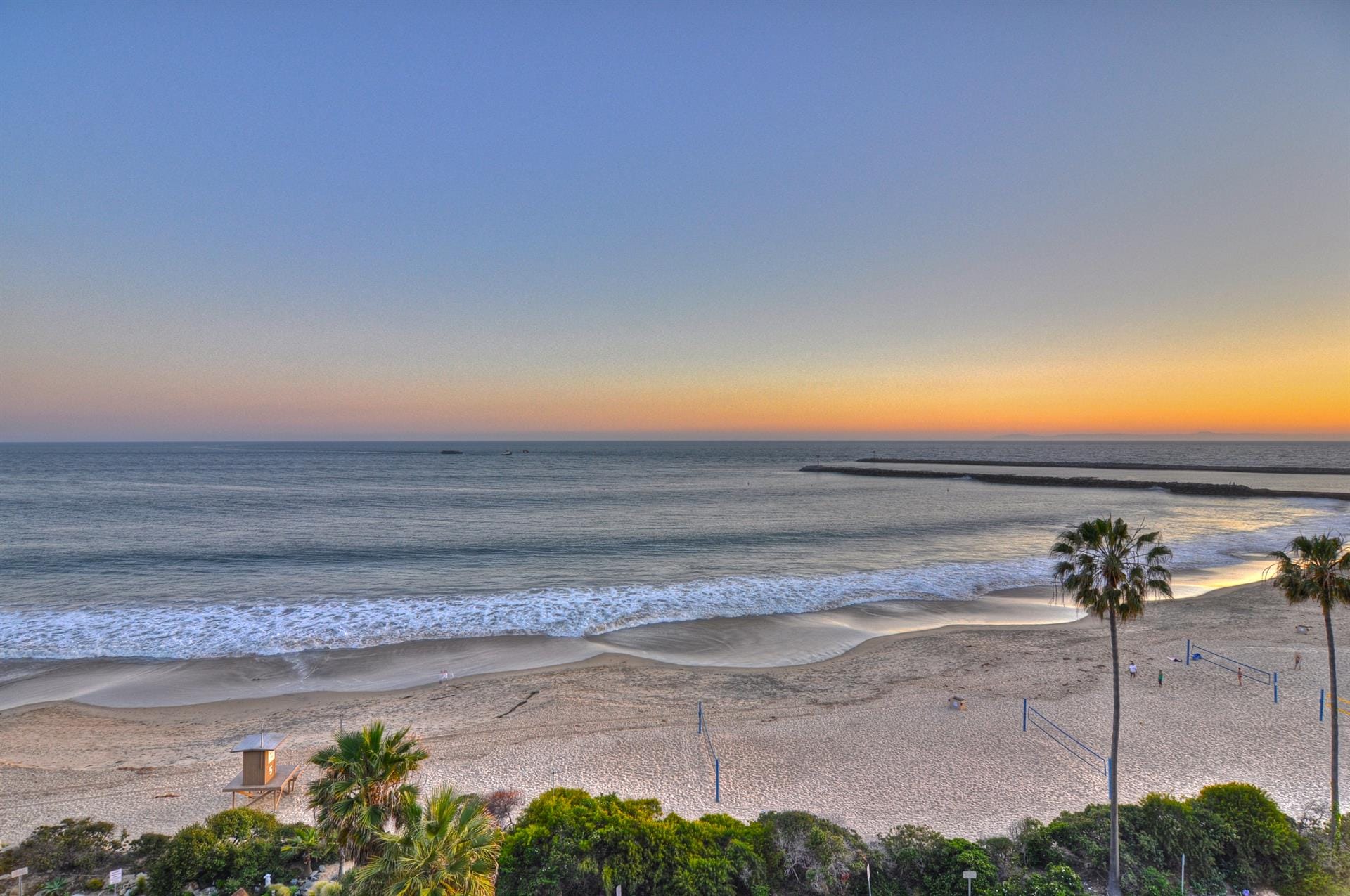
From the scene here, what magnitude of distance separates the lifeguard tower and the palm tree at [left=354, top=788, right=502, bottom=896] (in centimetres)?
956

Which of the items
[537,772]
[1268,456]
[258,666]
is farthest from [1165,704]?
[1268,456]

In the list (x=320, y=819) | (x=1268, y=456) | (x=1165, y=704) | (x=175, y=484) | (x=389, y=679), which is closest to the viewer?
(x=320, y=819)

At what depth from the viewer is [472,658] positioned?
2734cm

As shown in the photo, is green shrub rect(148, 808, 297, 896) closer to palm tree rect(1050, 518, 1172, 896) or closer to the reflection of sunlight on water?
palm tree rect(1050, 518, 1172, 896)

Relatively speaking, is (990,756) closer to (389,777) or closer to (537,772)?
(537,772)

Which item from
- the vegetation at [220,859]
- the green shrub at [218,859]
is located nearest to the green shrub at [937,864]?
the vegetation at [220,859]

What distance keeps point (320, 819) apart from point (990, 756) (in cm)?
1799

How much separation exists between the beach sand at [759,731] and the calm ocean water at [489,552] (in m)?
5.48

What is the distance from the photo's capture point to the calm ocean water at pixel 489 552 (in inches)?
1250

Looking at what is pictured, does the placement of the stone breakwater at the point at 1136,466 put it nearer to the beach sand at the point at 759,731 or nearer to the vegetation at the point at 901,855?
the beach sand at the point at 759,731

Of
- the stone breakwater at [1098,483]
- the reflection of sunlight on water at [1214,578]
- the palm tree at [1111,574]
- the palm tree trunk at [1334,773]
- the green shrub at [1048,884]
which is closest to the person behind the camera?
the green shrub at [1048,884]

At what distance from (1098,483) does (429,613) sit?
112 metres

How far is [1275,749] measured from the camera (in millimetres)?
18594

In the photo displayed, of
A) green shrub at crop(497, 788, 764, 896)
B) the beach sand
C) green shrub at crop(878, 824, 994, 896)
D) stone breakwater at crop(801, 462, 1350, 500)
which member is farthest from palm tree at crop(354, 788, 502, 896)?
stone breakwater at crop(801, 462, 1350, 500)
